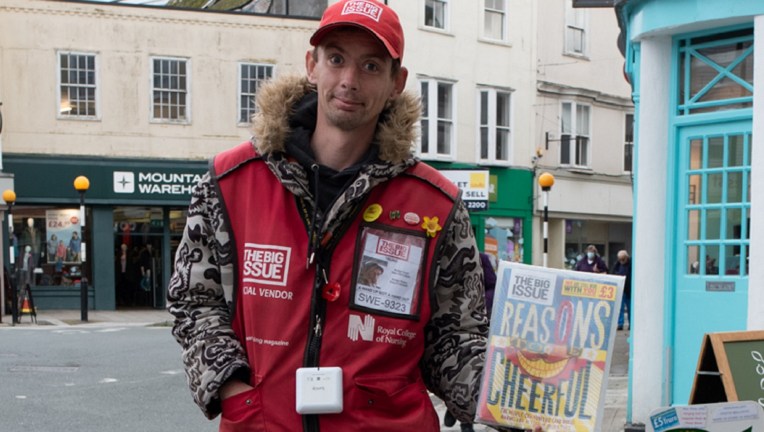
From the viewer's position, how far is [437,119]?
2745cm

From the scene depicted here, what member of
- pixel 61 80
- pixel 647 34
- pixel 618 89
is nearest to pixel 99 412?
pixel 647 34

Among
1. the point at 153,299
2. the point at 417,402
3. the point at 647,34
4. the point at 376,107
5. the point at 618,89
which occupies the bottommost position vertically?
the point at 153,299

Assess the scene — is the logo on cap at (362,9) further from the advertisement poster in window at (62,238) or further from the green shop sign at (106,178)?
the advertisement poster in window at (62,238)

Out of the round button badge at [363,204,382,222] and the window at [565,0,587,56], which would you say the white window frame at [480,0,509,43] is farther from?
the round button badge at [363,204,382,222]

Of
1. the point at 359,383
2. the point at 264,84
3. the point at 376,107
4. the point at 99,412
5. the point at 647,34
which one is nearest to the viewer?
the point at 359,383

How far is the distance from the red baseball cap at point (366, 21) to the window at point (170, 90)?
23163mm

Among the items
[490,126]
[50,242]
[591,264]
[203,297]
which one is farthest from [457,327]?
[490,126]

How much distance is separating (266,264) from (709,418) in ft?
4.76

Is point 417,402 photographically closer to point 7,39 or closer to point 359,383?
point 359,383

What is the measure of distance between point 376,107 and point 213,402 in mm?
970

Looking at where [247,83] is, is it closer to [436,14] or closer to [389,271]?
[436,14]

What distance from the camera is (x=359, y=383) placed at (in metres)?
2.57

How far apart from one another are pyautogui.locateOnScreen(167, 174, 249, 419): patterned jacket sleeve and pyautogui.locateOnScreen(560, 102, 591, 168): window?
27.5 metres

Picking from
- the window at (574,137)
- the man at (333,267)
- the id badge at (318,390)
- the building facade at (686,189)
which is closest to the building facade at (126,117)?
the window at (574,137)
